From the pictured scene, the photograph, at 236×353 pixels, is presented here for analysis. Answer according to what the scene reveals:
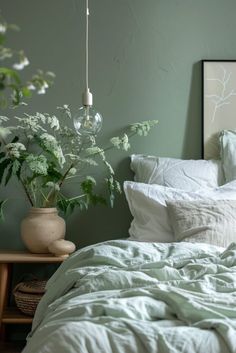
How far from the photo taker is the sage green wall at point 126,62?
3.40 meters

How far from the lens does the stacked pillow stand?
2705 millimetres

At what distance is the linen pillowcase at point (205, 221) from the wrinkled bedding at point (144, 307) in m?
0.44

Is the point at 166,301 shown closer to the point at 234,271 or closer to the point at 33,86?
the point at 234,271

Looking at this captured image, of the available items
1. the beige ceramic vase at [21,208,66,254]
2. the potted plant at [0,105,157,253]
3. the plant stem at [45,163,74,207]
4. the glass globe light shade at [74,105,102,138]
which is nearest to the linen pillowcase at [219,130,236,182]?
the potted plant at [0,105,157,253]

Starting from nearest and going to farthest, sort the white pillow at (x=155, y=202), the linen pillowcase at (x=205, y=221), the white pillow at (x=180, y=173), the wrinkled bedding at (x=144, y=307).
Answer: the wrinkled bedding at (x=144, y=307) → the linen pillowcase at (x=205, y=221) → the white pillow at (x=155, y=202) → the white pillow at (x=180, y=173)

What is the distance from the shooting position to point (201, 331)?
145 centimetres

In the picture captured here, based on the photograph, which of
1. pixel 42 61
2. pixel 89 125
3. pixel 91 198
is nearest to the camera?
pixel 89 125

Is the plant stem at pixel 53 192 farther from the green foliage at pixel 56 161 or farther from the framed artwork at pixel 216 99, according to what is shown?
the framed artwork at pixel 216 99

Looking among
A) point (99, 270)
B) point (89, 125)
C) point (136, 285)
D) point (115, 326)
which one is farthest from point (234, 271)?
point (89, 125)

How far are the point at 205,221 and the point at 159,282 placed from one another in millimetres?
951

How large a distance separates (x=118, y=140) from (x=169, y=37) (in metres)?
0.81

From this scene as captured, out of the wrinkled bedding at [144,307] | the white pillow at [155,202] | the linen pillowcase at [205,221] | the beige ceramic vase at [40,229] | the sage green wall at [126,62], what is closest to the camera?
the wrinkled bedding at [144,307]

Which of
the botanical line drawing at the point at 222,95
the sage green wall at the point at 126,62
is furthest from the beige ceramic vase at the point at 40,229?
the botanical line drawing at the point at 222,95

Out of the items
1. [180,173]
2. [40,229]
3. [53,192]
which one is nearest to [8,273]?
[40,229]
